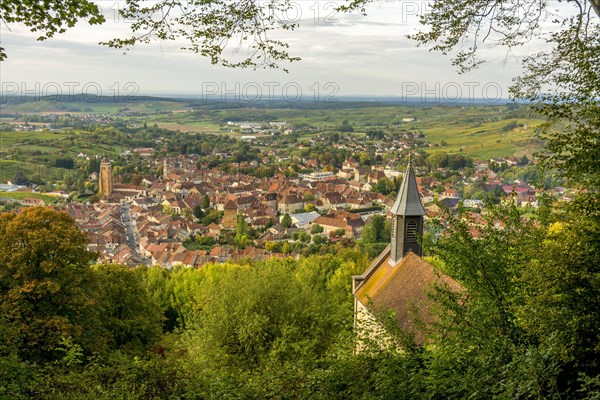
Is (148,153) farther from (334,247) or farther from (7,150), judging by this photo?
(334,247)

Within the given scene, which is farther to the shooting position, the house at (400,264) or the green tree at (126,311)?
the green tree at (126,311)

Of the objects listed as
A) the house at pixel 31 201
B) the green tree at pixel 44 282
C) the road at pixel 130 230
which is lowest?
the road at pixel 130 230

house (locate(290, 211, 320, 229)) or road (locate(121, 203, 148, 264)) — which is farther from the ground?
house (locate(290, 211, 320, 229))

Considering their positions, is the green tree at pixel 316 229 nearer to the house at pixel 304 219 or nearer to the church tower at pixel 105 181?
the house at pixel 304 219

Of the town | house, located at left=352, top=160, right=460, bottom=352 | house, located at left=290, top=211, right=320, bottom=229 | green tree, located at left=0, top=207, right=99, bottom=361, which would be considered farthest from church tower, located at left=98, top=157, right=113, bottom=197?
house, located at left=352, top=160, right=460, bottom=352

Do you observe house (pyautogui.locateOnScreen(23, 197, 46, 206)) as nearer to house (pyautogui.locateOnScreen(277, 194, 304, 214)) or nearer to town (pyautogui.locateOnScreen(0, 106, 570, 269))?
town (pyautogui.locateOnScreen(0, 106, 570, 269))

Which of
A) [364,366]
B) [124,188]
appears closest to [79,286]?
[364,366]

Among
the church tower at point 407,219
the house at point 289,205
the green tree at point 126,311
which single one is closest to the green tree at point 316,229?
the house at point 289,205
